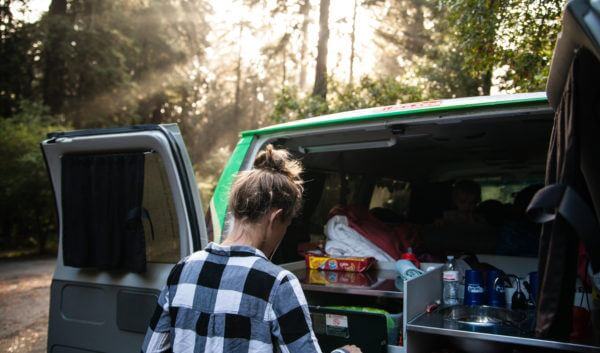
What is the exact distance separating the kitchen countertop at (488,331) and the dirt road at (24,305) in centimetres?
518

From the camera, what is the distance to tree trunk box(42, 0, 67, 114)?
16703 millimetres

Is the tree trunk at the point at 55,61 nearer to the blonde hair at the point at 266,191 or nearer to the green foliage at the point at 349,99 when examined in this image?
the green foliage at the point at 349,99

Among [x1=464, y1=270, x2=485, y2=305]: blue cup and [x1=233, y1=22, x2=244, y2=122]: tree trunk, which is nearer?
[x1=464, y1=270, x2=485, y2=305]: blue cup

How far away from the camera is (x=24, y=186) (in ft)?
41.7

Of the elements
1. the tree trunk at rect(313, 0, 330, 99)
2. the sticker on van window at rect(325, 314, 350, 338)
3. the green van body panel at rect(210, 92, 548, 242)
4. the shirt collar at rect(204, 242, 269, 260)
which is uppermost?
the tree trunk at rect(313, 0, 330, 99)

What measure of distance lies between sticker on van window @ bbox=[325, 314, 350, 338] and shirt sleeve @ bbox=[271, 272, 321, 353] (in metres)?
1.23

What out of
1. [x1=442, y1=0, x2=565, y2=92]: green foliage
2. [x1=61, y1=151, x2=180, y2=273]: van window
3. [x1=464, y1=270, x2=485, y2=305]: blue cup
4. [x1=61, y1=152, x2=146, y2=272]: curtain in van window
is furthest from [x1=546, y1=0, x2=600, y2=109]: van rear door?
[x1=442, y1=0, x2=565, y2=92]: green foliage

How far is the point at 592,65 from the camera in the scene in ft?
4.86

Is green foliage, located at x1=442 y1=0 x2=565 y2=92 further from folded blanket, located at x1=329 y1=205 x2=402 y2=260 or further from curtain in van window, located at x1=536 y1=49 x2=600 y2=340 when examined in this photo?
curtain in van window, located at x1=536 y1=49 x2=600 y2=340

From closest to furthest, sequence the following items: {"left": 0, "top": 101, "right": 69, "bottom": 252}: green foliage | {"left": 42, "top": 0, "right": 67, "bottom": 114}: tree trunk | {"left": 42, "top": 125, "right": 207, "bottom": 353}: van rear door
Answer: {"left": 42, "top": 125, "right": 207, "bottom": 353}: van rear door, {"left": 0, "top": 101, "right": 69, "bottom": 252}: green foliage, {"left": 42, "top": 0, "right": 67, "bottom": 114}: tree trunk

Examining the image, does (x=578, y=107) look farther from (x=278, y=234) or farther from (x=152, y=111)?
(x=152, y=111)

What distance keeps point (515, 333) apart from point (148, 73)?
20563 mm

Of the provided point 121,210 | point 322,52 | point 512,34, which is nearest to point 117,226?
point 121,210

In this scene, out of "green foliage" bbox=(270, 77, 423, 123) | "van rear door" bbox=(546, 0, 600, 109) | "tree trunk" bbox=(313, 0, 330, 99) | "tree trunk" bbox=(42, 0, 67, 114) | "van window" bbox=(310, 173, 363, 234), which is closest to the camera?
"van rear door" bbox=(546, 0, 600, 109)
